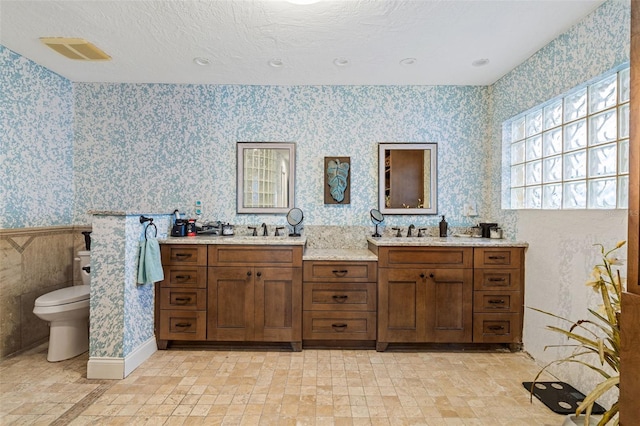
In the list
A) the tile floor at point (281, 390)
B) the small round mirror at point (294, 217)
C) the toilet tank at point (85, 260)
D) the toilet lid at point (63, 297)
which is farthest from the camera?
the small round mirror at point (294, 217)

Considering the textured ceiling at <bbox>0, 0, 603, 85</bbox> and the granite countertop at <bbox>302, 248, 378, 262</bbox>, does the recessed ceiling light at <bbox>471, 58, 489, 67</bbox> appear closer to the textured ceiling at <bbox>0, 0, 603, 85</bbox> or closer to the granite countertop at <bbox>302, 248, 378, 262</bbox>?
the textured ceiling at <bbox>0, 0, 603, 85</bbox>

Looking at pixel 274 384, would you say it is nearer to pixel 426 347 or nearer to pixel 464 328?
pixel 426 347

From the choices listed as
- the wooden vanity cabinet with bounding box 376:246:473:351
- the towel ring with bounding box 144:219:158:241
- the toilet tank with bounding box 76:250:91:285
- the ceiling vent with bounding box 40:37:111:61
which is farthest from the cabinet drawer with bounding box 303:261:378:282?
the ceiling vent with bounding box 40:37:111:61

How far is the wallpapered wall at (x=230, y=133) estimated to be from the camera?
10.7ft

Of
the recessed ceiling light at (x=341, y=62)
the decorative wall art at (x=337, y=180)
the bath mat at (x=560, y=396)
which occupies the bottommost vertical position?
the bath mat at (x=560, y=396)

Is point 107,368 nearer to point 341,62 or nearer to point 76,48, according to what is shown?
point 76,48

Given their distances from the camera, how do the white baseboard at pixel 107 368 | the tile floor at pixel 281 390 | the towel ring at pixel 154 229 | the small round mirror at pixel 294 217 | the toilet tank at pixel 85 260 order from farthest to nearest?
the small round mirror at pixel 294 217, the toilet tank at pixel 85 260, the towel ring at pixel 154 229, the white baseboard at pixel 107 368, the tile floor at pixel 281 390

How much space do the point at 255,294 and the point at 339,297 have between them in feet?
2.33

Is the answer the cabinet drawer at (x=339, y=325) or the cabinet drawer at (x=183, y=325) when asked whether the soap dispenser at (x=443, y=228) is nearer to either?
the cabinet drawer at (x=339, y=325)

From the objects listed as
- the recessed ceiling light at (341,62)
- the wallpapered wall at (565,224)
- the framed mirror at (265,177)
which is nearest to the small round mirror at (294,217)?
the framed mirror at (265,177)

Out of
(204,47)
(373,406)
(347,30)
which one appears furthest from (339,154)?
(373,406)

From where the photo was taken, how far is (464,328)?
8.89 feet

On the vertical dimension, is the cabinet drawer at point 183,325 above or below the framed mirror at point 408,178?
below

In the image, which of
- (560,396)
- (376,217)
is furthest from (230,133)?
(560,396)
